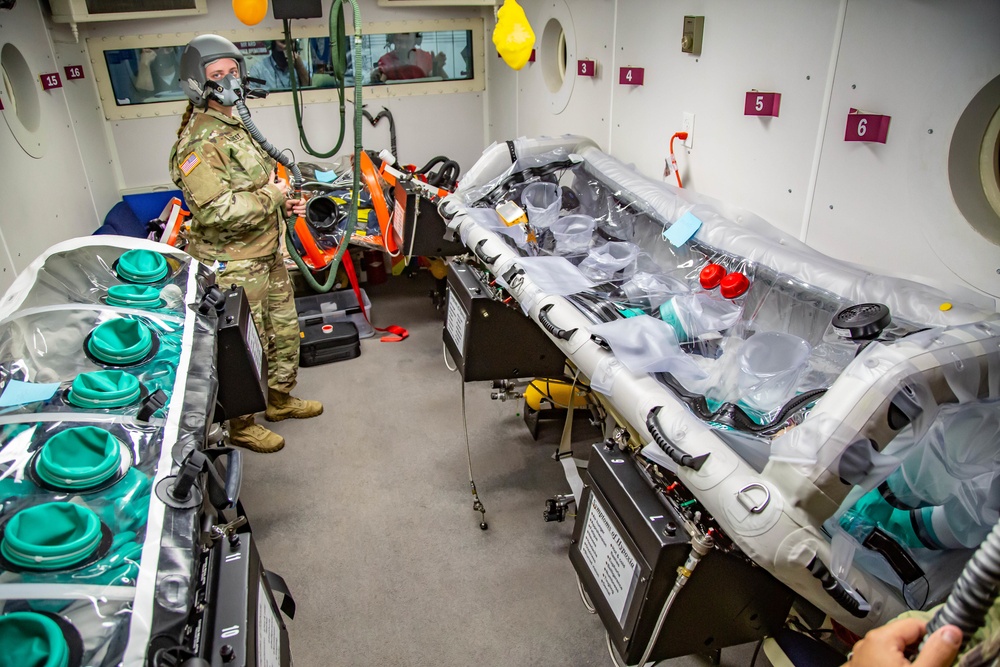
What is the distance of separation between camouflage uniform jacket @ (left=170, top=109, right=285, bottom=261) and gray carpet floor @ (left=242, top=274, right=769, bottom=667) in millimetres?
985

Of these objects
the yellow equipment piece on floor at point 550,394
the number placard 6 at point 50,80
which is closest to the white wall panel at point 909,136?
the yellow equipment piece on floor at point 550,394

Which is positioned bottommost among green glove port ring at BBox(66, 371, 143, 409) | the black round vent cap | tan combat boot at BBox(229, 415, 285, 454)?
tan combat boot at BBox(229, 415, 285, 454)

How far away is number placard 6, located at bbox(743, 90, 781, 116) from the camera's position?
82.0 inches

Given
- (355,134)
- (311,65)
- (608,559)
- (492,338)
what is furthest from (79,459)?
(311,65)

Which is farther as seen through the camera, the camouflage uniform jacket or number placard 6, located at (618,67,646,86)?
number placard 6, located at (618,67,646,86)

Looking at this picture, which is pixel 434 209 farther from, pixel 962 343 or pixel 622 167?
pixel 962 343

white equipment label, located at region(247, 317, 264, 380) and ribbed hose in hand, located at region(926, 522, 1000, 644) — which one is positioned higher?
ribbed hose in hand, located at region(926, 522, 1000, 644)

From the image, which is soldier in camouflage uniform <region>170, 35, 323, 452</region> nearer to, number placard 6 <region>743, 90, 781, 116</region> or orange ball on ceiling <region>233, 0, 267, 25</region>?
orange ball on ceiling <region>233, 0, 267, 25</region>

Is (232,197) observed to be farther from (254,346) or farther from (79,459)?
(79,459)

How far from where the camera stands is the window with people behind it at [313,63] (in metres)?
4.40

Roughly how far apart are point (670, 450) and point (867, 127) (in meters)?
1.17

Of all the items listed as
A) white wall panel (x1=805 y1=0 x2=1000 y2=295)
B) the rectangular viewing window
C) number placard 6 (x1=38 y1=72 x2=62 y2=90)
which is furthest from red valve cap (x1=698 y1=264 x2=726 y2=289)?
number placard 6 (x1=38 y1=72 x2=62 y2=90)

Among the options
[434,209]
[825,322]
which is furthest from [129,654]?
[434,209]

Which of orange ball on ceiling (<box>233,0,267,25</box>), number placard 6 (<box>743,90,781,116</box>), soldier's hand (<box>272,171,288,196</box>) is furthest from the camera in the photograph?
orange ball on ceiling (<box>233,0,267,25</box>)
